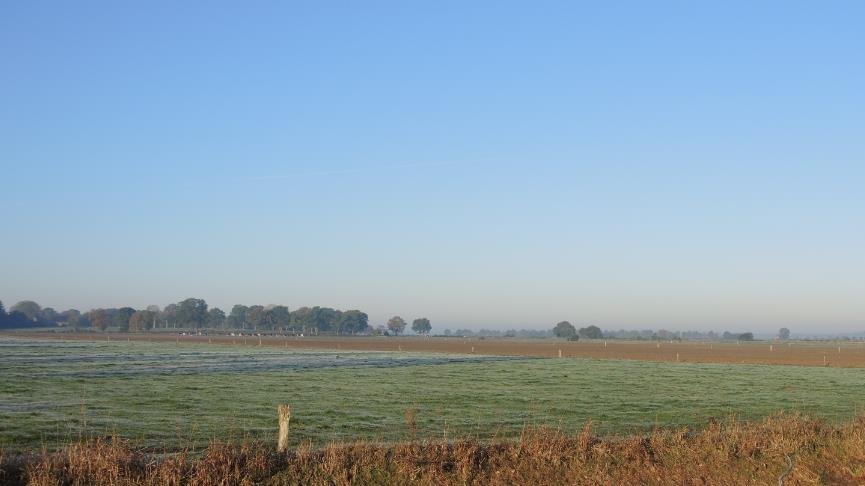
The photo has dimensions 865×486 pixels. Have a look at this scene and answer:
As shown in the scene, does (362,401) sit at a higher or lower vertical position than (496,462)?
lower

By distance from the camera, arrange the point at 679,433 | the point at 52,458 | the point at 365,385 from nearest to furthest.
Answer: the point at 52,458
the point at 679,433
the point at 365,385

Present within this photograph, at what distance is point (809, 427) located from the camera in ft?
77.5

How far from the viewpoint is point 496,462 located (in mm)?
18609

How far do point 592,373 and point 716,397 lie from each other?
24.0m

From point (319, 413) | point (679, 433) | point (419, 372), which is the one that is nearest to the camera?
point (679, 433)

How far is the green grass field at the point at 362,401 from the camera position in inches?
1105

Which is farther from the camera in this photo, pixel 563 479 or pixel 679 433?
pixel 679 433

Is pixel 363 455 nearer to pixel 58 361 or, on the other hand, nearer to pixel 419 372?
pixel 419 372

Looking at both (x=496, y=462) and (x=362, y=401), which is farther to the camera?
(x=362, y=401)

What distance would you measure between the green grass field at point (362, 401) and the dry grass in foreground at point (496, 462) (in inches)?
233

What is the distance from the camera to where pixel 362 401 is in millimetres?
39625

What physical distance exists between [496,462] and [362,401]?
21649mm

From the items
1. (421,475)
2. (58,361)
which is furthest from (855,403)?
(58,361)

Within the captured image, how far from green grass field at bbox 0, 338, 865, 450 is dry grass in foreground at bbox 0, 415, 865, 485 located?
5.92 meters
